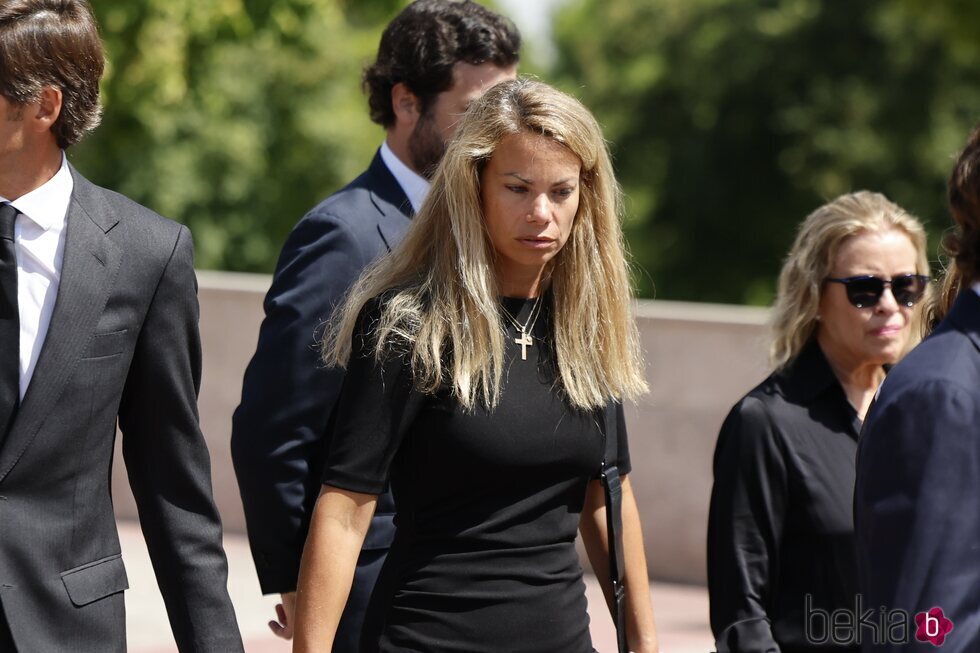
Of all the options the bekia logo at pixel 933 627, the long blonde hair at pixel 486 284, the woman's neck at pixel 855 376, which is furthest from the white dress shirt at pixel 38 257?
the woman's neck at pixel 855 376

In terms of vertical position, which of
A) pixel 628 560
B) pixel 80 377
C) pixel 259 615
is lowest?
pixel 259 615

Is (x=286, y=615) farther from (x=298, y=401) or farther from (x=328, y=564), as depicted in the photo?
(x=328, y=564)

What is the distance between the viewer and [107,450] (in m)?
2.76

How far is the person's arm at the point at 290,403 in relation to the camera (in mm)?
3459

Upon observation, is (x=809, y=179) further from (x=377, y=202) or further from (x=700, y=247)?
(x=377, y=202)

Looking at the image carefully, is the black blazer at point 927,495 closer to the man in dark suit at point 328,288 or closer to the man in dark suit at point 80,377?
the man in dark suit at point 80,377

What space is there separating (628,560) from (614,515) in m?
0.17

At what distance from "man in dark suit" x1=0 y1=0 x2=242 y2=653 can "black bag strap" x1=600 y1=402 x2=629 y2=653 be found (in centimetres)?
83

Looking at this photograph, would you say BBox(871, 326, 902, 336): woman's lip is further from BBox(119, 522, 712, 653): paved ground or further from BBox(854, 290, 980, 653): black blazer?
BBox(119, 522, 712, 653): paved ground

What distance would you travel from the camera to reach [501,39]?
13.1ft

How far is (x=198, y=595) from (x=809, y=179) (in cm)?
3122

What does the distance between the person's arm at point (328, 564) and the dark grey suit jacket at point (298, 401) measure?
0.43m

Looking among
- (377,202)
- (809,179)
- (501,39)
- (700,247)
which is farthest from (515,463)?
(700,247)

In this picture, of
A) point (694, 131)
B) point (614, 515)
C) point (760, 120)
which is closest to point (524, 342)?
point (614, 515)
